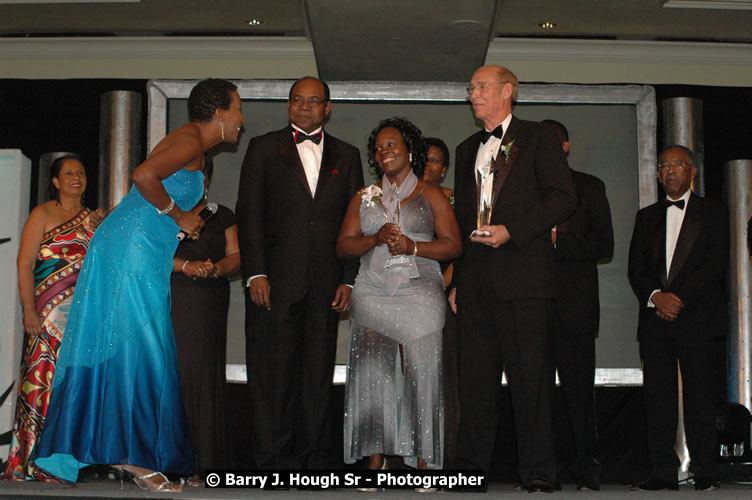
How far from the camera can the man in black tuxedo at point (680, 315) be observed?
456 centimetres

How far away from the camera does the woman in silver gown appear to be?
411cm

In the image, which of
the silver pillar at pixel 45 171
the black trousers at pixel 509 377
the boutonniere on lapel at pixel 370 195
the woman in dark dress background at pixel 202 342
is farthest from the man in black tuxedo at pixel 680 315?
the silver pillar at pixel 45 171

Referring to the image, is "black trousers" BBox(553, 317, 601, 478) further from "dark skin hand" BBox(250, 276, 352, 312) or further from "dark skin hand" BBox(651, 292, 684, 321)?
"dark skin hand" BBox(250, 276, 352, 312)

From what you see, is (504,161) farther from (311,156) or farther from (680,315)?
(680,315)

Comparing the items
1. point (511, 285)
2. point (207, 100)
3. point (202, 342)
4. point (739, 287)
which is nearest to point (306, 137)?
point (207, 100)

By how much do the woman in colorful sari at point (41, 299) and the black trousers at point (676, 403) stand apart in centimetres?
327

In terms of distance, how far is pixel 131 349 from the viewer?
3.56 m

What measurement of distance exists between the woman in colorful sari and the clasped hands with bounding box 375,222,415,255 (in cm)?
202

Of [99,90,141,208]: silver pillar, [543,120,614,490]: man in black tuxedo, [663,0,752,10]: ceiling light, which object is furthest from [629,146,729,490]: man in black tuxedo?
[99,90,141,208]: silver pillar

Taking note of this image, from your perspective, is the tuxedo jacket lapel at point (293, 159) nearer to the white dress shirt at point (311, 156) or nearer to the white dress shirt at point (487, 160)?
the white dress shirt at point (311, 156)

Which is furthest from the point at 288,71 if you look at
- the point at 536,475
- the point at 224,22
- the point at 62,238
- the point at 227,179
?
the point at 536,475

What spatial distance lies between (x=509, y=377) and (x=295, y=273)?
119 cm

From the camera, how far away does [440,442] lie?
4102 mm

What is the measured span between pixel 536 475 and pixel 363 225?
145 centimetres
